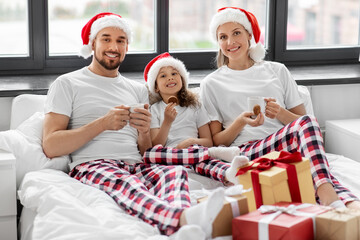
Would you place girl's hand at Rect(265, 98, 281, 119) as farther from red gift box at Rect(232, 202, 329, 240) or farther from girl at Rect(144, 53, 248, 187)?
red gift box at Rect(232, 202, 329, 240)

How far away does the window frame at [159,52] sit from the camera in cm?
330

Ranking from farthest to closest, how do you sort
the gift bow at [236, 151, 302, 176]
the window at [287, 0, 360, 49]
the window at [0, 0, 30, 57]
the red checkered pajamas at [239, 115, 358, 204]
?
the window at [287, 0, 360, 49], the window at [0, 0, 30, 57], the red checkered pajamas at [239, 115, 358, 204], the gift bow at [236, 151, 302, 176]

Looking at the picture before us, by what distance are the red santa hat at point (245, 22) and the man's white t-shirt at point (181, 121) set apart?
1.31ft

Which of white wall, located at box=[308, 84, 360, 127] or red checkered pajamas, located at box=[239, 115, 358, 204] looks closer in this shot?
red checkered pajamas, located at box=[239, 115, 358, 204]

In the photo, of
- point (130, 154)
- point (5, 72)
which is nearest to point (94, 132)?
point (130, 154)

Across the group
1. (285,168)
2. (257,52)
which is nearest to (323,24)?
(257,52)

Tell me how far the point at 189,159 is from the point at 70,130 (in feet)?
1.73

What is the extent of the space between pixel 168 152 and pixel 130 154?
174 millimetres

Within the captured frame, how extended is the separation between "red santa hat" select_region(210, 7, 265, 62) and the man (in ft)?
1.50

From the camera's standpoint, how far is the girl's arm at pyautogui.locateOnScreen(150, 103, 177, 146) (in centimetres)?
264

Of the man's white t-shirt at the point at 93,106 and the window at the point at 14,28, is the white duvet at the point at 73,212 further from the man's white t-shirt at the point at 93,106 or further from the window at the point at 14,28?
the window at the point at 14,28

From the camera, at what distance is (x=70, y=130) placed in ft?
8.30

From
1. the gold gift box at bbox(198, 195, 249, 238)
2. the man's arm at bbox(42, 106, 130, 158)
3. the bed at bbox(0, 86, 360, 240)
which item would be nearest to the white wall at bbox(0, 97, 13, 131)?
the bed at bbox(0, 86, 360, 240)

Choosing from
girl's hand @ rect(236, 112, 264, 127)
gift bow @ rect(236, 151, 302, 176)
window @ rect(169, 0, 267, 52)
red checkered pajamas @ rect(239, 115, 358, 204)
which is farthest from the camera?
window @ rect(169, 0, 267, 52)
